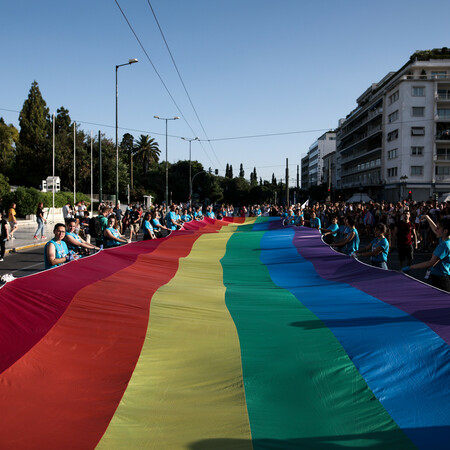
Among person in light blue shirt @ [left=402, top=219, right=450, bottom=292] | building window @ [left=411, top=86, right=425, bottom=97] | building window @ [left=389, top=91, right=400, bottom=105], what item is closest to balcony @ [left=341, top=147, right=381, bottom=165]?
building window @ [left=389, top=91, right=400, bottom=105]

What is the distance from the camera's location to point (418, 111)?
6219 cm

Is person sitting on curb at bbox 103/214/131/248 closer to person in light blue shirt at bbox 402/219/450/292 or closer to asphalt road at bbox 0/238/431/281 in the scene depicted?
asphalt road at bbox 0/238/431/281

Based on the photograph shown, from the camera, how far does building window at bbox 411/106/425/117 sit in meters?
62.1

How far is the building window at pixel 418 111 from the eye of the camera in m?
62.1

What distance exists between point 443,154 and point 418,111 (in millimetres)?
6881

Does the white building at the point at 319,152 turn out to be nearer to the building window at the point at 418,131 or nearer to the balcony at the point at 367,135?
the balcony at the point at 367,135

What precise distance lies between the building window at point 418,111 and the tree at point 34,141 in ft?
161

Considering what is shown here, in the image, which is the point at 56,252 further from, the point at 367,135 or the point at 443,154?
the point at 367,135

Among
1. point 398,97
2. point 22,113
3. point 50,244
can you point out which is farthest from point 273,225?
point 22,113

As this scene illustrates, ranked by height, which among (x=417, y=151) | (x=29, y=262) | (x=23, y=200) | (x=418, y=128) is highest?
(x=418, y=128)

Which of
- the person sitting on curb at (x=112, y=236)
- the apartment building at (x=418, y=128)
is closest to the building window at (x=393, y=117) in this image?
the apartment building at (x=418, y=128)

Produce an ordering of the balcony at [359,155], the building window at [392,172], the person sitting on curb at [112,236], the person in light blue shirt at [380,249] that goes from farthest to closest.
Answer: the balcony at [359,155] < the building window at [392,172] < the person sitting on curb at [112,236] < the person in light blue shirt at [380,249]

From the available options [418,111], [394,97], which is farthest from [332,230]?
[394,97]

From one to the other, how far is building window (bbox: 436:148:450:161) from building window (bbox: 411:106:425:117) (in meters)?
5.59
